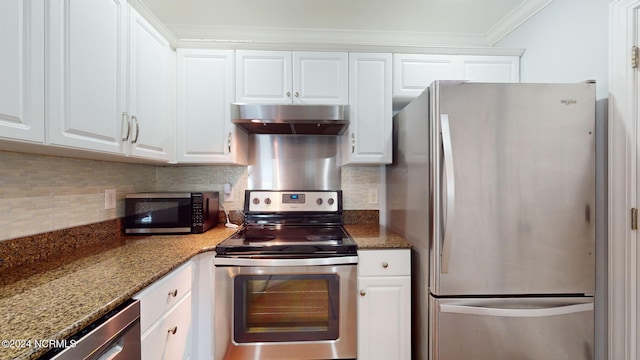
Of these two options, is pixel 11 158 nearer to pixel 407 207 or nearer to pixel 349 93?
pixel 349 93

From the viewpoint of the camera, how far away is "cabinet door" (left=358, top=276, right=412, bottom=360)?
154cm

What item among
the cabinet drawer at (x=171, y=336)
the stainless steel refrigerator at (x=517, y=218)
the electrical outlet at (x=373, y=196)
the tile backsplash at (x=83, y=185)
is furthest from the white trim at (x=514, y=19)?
the cabinet drawer at (x=171, y=336)

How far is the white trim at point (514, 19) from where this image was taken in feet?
5.81

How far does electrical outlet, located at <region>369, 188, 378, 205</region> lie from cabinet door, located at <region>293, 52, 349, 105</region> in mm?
776

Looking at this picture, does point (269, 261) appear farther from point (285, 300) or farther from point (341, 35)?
point (341, 35)

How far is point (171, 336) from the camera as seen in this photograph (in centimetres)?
121

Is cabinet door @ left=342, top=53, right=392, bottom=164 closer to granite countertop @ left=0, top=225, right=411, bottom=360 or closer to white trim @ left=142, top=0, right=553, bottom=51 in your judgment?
white trim @ left=142, top=0, right=553, bottom=51

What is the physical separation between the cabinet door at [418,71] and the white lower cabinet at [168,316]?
1789mm

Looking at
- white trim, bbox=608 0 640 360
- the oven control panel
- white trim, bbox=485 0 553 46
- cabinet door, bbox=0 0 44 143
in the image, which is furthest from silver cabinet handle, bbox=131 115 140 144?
white trim, bbox=485 0 553 46

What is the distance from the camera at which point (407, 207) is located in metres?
1.66

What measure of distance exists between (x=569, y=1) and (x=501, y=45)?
0.59 meters

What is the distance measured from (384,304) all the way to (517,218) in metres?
0.85

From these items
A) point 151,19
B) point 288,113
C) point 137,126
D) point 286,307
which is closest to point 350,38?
point 288,113

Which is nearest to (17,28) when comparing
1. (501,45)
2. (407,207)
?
(407,207)
